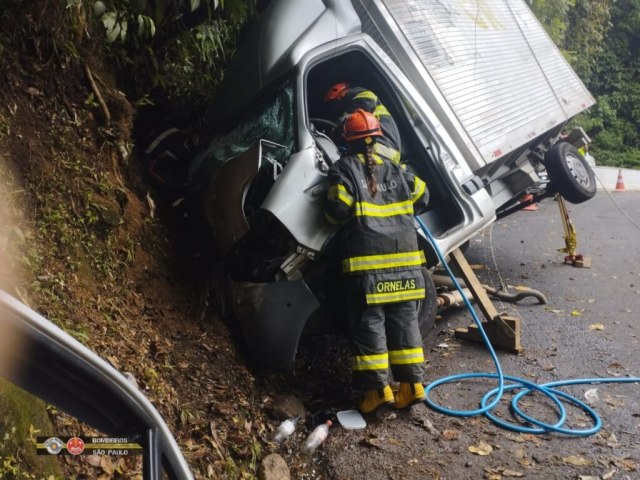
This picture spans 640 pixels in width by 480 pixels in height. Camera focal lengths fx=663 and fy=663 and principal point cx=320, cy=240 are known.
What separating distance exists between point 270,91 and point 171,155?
108cm

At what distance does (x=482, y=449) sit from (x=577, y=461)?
0.47 m

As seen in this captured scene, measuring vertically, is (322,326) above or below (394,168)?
below

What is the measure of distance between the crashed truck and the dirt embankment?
1.21 feet

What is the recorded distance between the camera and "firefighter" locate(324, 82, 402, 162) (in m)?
4.36

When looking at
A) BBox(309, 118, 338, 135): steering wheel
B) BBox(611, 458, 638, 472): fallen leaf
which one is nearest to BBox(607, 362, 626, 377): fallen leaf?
BBox(611, 458, 638, 472): fallen leaf

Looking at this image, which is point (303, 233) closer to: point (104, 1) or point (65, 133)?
point (65, 133)

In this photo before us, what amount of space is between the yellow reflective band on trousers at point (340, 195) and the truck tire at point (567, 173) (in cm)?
305

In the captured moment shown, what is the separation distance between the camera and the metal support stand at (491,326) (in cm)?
473

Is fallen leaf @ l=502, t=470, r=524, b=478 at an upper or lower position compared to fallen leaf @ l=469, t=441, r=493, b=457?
upper

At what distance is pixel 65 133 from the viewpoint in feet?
12.8

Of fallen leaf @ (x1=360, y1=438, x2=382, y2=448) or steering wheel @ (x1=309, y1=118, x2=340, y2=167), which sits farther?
steering wheel @ (x1=309, y1=118, x2=340, y2=167)

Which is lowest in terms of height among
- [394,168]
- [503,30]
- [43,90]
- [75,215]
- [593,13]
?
[593,13]

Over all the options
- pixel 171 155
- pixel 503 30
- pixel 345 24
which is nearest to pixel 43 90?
pixel 171 155

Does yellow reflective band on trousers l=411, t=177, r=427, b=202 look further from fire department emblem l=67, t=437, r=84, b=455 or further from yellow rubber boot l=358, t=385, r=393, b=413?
Result: fire department emblem l=67, t=437, r=84, b=455
